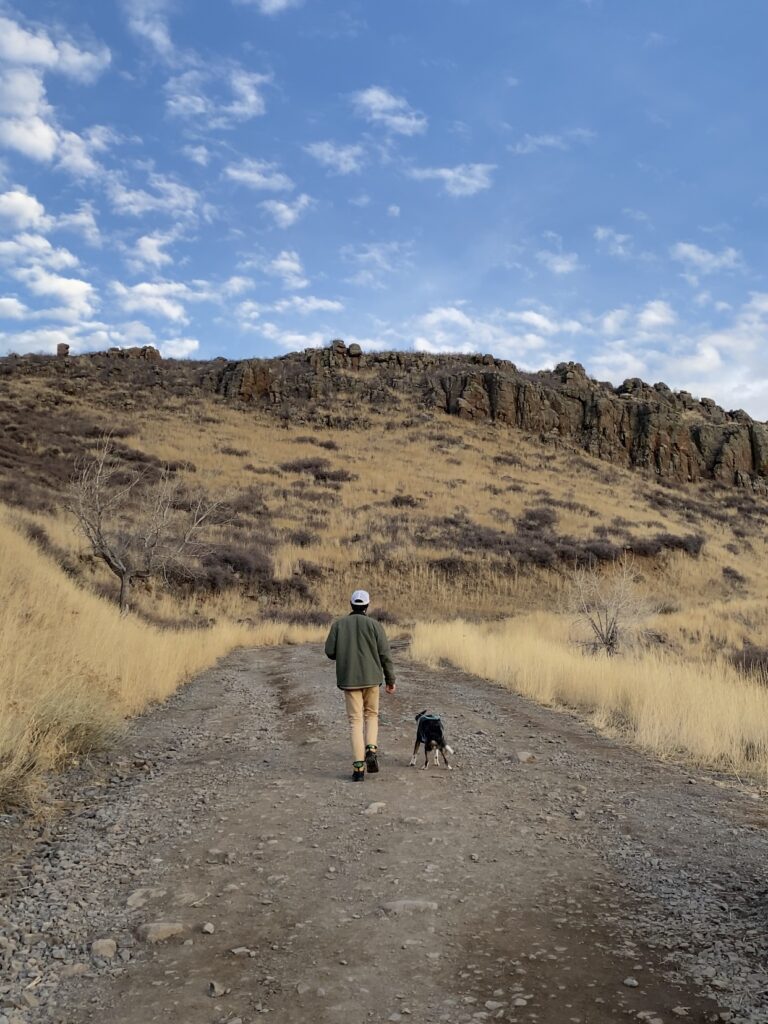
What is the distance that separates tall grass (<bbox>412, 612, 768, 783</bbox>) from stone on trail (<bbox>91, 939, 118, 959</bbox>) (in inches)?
251

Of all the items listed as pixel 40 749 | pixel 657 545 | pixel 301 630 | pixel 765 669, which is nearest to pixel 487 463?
pixel 657 545

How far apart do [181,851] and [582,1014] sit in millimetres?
2893

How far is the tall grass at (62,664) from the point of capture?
239 inches

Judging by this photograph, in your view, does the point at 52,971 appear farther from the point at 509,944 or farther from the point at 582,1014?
the point at 582,1014

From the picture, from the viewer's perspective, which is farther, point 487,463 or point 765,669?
Answer: point 487,463

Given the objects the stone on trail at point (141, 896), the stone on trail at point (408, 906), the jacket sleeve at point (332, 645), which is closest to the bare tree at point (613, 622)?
the jacket sleeve at point (332, 645)

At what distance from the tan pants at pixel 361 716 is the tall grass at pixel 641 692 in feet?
11.8

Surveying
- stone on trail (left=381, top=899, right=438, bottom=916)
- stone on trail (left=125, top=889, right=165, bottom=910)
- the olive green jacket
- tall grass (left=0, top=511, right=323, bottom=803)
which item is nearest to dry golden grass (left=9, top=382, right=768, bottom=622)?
tall grass (left=0, top=511, right=323, bottom=803)

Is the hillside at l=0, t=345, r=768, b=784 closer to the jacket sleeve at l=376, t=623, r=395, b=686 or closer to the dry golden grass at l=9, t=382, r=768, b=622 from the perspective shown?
the dry golden grass at l=9, t=382, r=768, b=622

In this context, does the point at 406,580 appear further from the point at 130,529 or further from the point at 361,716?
the point at 361,716

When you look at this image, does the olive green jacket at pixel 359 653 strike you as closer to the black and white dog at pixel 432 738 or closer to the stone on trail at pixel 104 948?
the black and white dog at pixel 432 738

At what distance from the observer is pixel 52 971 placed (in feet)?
10.4

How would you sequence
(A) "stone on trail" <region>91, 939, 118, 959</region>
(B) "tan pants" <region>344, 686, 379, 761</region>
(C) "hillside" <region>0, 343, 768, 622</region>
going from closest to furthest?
1. (A) "stone on trail" <region>91, 939, 118, 959</region>
2. (B) "tan pants" <region>344, 686, 379, 761</region>
3. (C) "hillside" <region>0, 343, 768, 622</region>

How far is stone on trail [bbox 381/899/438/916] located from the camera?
378cm
